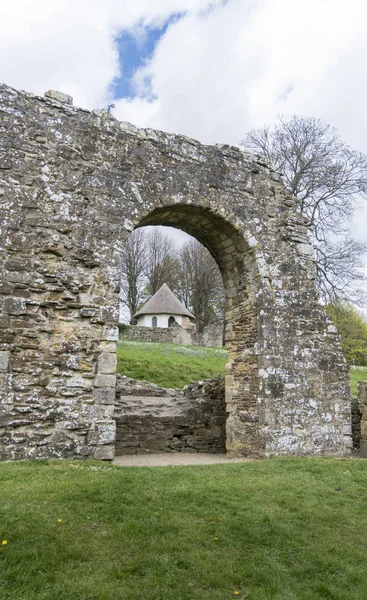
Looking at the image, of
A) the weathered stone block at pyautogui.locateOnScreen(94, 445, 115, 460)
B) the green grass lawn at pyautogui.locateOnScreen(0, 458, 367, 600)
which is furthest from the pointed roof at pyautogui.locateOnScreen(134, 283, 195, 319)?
the green grass lawn at pyautogui.locateOnScreen(0, 458, 367, 600)

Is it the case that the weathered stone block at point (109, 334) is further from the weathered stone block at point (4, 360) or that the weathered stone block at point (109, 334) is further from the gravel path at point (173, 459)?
the gravel path at point (173, 459)

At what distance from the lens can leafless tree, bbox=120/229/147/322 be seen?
38.3 metres

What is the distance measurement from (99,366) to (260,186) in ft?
16.2

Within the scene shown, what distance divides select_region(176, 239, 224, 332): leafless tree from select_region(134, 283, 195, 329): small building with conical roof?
195 centimetres

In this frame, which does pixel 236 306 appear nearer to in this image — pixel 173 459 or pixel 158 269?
pixel 173 459

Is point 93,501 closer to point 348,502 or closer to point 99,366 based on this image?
point 99,366

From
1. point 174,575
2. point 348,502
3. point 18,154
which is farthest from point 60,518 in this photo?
point 18,154

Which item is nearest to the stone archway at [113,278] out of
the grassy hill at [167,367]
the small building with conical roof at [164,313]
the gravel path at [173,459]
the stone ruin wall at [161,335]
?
the gravel path at [173,459]

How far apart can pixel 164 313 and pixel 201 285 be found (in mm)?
5223

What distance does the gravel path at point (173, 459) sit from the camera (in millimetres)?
8177

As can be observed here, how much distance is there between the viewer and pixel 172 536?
4.30 m

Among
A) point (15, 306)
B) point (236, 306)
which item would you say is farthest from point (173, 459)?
point (15, 306)

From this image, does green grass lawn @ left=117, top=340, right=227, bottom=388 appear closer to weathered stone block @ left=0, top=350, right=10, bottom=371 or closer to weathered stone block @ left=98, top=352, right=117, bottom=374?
weathered stone block @ left=98, top=352, right=117, bottom=374

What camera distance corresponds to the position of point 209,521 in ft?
15.8
